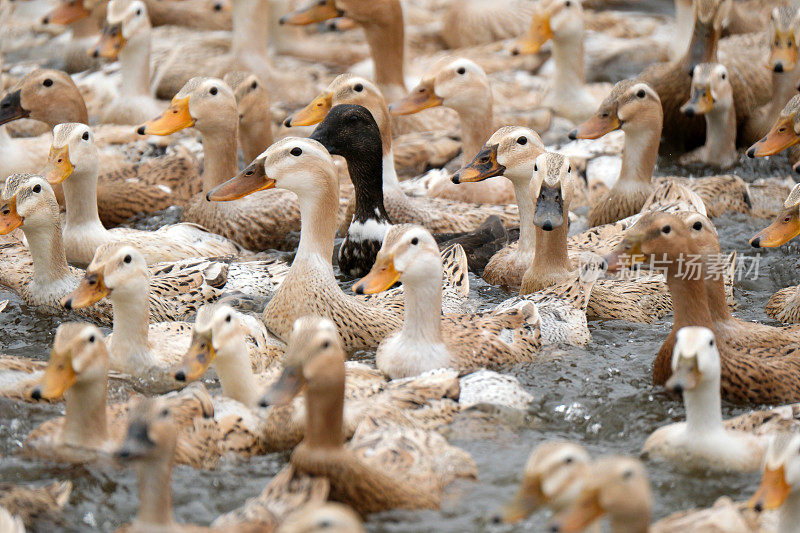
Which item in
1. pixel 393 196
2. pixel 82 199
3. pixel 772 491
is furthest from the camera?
pixel 393 196

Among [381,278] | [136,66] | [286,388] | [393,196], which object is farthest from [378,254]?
[136,66]

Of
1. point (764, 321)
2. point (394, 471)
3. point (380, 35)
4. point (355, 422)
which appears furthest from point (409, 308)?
point (380, 35)

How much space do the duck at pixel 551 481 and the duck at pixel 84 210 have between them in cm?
416

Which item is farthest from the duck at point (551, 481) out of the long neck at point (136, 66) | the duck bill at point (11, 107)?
the long neck at point (136, 66)

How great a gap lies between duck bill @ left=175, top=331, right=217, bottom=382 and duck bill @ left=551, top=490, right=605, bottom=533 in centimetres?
226

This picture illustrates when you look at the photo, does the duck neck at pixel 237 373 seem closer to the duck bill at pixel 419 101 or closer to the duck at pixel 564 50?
the duck bill at pixel 419 101

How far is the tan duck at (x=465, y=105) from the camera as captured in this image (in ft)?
31.8

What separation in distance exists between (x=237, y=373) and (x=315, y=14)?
18.2 ft

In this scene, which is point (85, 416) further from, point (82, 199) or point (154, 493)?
point (82, 199)

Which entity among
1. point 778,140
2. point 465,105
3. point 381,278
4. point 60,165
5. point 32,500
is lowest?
point 32,500

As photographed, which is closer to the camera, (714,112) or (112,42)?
(714,112)

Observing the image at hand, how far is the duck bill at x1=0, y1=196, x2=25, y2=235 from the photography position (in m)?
7.84

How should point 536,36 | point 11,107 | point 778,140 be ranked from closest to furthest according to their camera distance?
1. point 778,140
2. point 11,107
3. point 536,36

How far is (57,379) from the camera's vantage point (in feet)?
19.7
